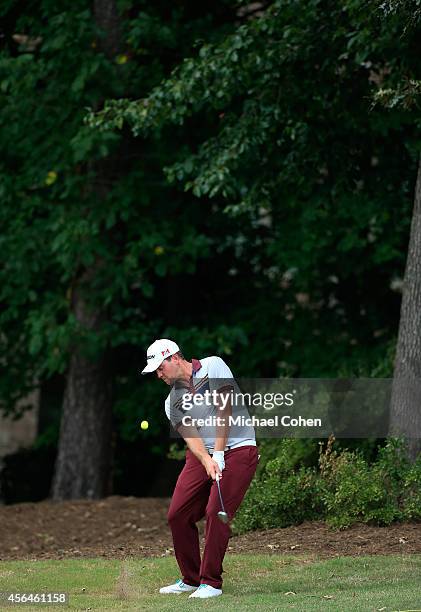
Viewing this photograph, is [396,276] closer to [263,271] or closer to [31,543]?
[263,271]

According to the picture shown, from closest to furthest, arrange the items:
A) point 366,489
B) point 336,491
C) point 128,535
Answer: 1. point 366,489
2. point 336,491
3. point 128,535

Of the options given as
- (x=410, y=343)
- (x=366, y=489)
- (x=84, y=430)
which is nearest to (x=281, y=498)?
(x=366, y=489)

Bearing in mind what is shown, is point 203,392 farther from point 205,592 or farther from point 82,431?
point 82,431

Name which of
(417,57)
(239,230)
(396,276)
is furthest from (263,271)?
(417,57)

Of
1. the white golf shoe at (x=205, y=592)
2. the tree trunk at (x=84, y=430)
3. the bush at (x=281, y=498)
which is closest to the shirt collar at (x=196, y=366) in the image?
the white golf shoe at (x=205, y=592)

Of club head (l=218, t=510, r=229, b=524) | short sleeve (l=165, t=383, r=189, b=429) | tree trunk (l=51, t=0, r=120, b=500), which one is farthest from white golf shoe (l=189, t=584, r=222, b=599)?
tree trunk (l=51, t=0, r=120, b=500)

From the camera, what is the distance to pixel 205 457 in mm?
8078

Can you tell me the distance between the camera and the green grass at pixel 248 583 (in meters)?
7.89

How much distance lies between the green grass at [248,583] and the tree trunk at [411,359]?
187cm

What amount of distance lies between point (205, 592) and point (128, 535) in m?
4.75

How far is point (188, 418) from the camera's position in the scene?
320 inches

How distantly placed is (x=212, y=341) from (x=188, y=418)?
689 cm

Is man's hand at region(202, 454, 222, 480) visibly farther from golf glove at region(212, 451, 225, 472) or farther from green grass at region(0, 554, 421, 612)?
green grass at region(0, 554, 421, 612)

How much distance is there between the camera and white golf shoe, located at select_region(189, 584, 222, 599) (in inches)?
318
